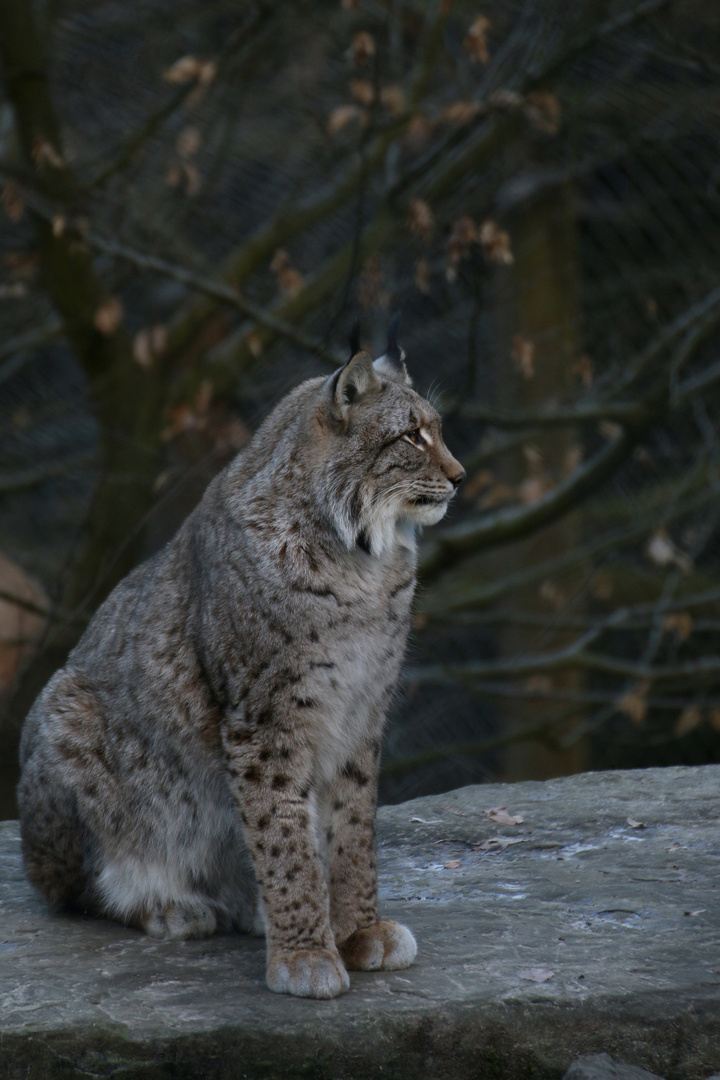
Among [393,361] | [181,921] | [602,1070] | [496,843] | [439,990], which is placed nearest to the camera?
[602,1070]

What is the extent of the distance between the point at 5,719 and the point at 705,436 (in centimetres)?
356

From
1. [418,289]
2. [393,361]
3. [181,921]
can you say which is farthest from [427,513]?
[418,289]

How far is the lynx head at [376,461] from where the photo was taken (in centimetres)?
339

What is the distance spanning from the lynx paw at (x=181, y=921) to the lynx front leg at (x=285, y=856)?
1.35 feet

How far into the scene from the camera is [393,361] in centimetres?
374

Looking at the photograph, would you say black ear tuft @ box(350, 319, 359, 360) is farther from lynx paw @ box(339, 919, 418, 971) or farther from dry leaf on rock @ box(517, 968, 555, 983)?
dry leaf on rock @ box(517, 968, 555, 983)

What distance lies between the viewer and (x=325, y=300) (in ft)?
20.6

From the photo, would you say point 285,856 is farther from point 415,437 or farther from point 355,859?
point 415,437

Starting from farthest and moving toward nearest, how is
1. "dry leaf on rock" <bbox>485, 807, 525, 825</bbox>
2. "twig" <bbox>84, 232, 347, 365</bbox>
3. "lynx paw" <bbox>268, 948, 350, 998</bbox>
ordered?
"twig" <bbox>84, 232, 347, 365</bbox> → "dry leaf on rock" <bbox>485, 807, 525, 825</bbox> → "lynx paw" <bbox>268, 948, 350, 998</bbox>

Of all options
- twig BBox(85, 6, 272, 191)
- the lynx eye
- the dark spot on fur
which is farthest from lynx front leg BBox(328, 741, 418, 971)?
twig BBox(85, 6, 272, 191)

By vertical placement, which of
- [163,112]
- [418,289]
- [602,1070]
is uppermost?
[163,112]

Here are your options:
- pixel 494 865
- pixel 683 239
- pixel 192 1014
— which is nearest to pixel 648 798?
pixel 494 865

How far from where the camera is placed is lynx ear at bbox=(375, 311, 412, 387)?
3.70m

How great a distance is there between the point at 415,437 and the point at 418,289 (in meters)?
3.19
